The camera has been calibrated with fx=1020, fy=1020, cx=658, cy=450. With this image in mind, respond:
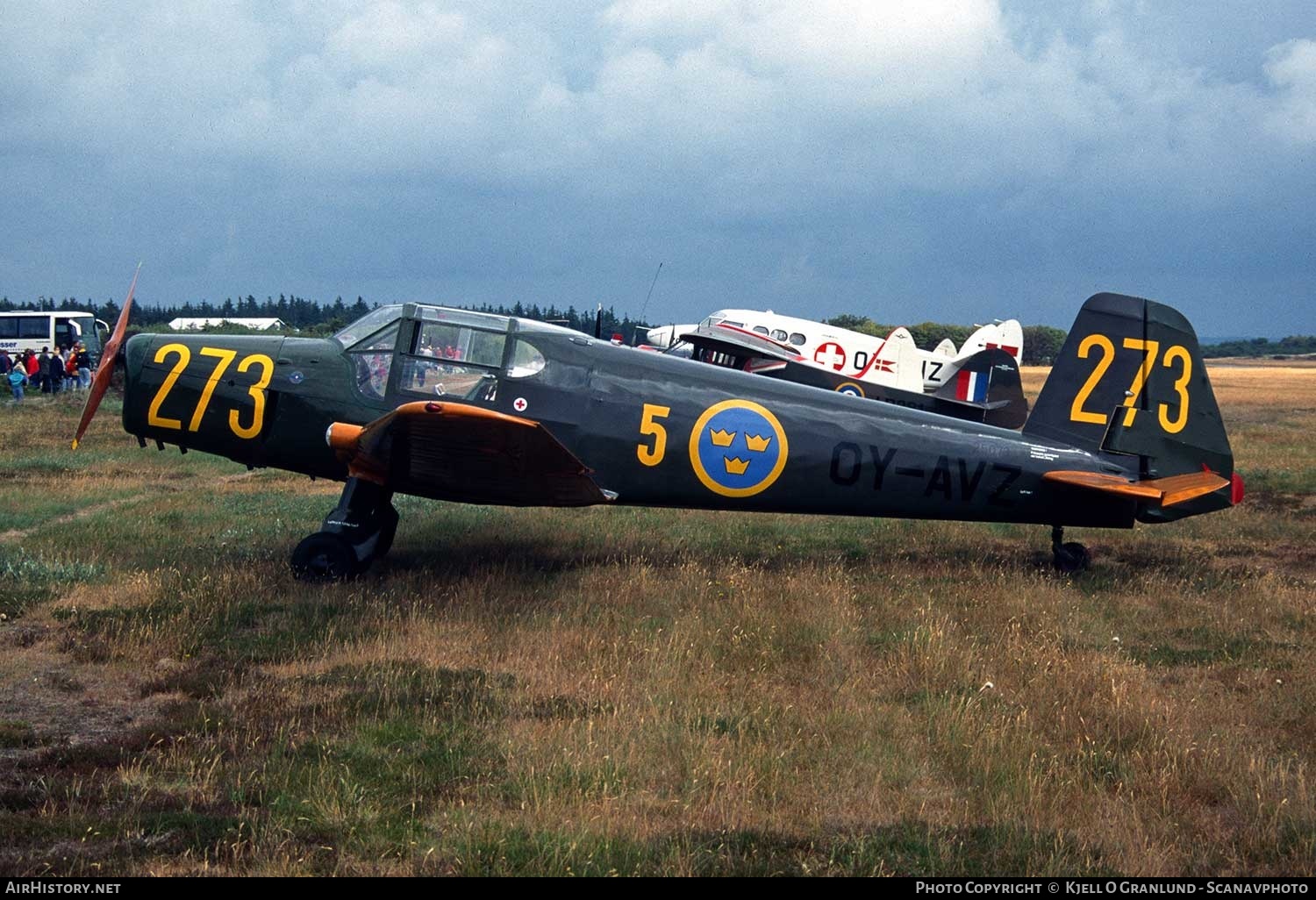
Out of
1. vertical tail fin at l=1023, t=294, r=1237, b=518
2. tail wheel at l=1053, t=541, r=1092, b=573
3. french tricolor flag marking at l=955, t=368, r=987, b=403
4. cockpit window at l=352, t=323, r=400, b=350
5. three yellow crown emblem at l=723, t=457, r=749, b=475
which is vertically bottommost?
tail wheel at l=1053, t=541, r=1092, b=573

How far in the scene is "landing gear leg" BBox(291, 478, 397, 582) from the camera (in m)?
8.19

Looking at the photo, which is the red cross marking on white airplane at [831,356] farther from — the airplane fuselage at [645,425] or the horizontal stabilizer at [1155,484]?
the horizontal stabilizer at [1155,484]

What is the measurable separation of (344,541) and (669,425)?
2816 mm

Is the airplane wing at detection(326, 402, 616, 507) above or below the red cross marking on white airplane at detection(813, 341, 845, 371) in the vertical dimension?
below

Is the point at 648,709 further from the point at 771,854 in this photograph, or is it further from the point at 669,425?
the point at 669,425

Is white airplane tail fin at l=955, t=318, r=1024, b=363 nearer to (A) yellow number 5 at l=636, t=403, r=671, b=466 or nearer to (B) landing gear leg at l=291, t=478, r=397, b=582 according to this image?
(A) yellow number 5 at l=636, t=403, r=671, b=466

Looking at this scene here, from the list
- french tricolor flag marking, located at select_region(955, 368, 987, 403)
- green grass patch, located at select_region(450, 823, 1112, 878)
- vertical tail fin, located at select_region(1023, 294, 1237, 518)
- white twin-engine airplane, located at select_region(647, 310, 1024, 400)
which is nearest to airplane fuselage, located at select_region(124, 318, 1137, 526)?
vertical tail fin, located at select_region(1023, 294, 1237, 518)

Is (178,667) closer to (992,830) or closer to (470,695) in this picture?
(470,695)

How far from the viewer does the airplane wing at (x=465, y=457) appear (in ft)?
23.2

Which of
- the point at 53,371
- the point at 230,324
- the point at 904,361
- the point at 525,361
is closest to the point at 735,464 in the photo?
the point at 525,361

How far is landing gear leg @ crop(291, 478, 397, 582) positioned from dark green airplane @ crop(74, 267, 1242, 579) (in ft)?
0.05

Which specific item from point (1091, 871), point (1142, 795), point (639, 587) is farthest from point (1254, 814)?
point (639, 587)

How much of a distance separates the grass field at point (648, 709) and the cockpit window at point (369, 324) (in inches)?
80.0

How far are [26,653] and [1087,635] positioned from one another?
23.0ft
